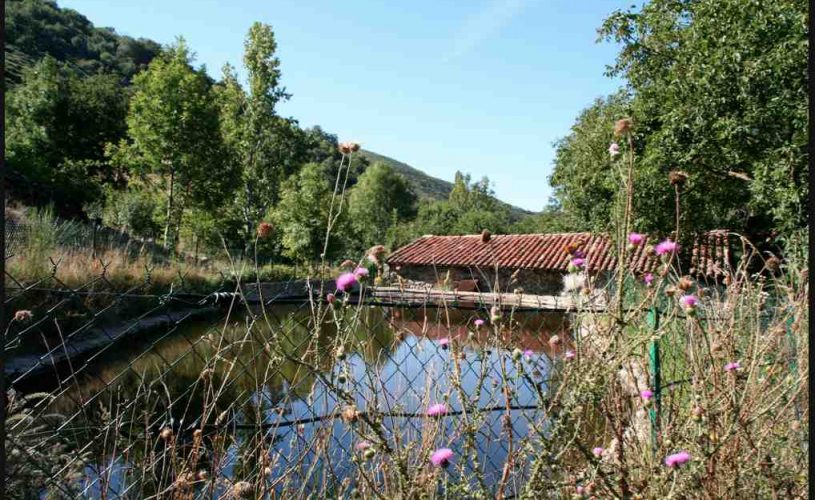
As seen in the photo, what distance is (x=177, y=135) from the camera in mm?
18453

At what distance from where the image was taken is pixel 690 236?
9.46m

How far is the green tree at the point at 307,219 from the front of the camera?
2092cm

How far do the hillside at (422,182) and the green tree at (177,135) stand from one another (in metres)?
56.0

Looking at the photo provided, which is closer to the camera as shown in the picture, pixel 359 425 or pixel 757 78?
pixel 359 425

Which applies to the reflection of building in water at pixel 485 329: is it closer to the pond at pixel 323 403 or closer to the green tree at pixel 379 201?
the pond at pixel 323 403

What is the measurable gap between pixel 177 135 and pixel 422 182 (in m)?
67.6

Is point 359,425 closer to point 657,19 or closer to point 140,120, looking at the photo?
point 657,19

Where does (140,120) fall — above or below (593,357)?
above

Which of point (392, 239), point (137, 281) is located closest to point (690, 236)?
point (137, 281)

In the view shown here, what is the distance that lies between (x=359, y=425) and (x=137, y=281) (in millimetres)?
9655

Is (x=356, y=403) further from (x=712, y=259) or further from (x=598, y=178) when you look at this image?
(x=598, y=178)

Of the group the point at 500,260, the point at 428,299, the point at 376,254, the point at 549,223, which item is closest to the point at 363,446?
the point at 376,254

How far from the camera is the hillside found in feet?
256

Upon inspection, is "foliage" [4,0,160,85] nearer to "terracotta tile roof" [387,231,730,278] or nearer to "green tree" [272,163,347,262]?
"green tree" [272,163,347,262]
